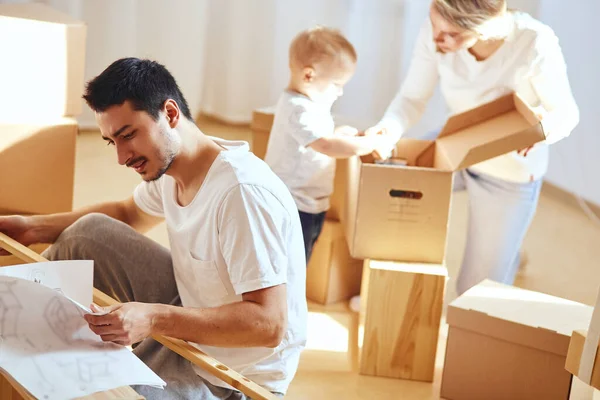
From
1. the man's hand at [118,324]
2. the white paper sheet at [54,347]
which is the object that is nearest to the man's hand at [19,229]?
the white paper sheet at [54,347]

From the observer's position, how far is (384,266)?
2.25 metres

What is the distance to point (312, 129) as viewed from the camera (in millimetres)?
2312

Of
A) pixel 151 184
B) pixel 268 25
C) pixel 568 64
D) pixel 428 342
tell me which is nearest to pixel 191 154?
pixel 151 184

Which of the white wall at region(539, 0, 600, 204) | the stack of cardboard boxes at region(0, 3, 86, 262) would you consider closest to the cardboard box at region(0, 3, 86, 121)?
the stack of cardboard boxes at region(0, 3, 86, 262)

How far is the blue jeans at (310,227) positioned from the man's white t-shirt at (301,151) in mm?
18

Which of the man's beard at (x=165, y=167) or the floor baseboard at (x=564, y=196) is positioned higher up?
the man's beard at (x=165, y=167)

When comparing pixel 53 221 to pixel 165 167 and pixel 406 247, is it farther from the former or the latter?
pixel 406 247

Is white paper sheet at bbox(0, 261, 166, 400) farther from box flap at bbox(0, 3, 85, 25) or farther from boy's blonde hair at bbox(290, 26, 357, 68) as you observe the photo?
boy's blonde hair at bbox(290, 26, 357, 68)

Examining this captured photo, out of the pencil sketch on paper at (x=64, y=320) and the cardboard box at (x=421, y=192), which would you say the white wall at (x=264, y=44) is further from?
the pencil sketch on paper at (x=64, y=320)

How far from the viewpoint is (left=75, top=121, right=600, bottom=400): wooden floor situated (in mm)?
2225

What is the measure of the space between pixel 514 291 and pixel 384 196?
0.42m

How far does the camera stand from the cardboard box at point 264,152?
2.65 m

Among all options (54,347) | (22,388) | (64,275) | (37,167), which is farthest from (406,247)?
(22,388)

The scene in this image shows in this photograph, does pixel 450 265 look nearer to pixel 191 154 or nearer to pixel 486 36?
pixel 486 36
